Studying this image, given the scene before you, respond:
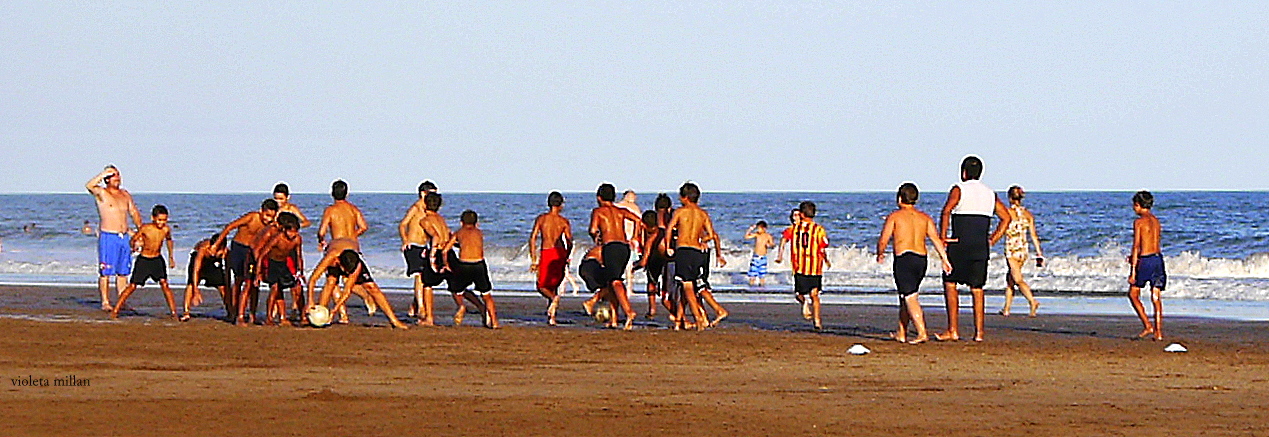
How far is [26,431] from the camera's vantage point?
316 inches

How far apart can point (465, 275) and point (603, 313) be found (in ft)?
5.02

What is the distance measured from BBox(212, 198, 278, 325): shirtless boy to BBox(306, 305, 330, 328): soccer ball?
0.82 metres

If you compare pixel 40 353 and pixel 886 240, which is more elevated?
pixel 886 240

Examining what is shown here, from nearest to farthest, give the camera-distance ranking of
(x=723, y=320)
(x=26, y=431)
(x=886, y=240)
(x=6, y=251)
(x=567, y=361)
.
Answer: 1. (x=26, y=431)
2. (x=567, y=361)
3. (x=886, y=240)
4. (x=723, y=320)
5. (x=6, y=251)

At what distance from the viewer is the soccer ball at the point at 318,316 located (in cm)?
1496

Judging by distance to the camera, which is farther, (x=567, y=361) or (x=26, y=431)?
(x=567, y=361)

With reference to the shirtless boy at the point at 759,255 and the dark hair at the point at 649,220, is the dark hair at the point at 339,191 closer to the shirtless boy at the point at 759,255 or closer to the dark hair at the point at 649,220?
the dark hair at the point at 649,220

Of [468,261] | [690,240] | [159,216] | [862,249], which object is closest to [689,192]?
[690,240]

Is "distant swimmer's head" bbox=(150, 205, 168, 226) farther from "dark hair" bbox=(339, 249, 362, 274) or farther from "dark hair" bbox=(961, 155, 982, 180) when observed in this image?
"dark hair" bbox=(961, 155, 982, 180)

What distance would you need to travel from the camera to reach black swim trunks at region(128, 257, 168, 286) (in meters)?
16.4

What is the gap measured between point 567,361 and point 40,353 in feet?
13.2

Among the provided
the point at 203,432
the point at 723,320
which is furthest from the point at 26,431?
the point at 723,320

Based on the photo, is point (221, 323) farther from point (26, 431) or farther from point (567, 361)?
point (26, 431)

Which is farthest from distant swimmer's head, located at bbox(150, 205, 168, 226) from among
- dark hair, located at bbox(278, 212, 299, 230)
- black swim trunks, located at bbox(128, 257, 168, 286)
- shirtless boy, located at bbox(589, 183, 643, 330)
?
shirtless boy, located at bbox(589, 183, 643, 330)
